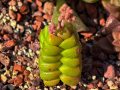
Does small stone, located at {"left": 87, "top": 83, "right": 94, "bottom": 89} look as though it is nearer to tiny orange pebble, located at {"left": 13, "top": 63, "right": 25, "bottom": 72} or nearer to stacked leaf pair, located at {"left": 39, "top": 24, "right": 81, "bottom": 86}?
→ stacked leaf pair, located at {"left": 39, "top": 24, "right": 81, "bottom": 86}

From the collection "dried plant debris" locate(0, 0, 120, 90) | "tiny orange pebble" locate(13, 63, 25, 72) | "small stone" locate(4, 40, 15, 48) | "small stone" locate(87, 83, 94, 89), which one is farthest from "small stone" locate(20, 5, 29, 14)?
"small stone" locate(87, 83, 94, 89)

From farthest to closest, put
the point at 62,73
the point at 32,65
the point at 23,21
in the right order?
the point at 23,21 < the point at 32,65 < the point at 62,73

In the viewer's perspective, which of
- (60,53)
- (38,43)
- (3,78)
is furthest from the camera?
(38,43)

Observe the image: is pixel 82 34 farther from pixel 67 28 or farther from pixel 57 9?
pixel 67 28

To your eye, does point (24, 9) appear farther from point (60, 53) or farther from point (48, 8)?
point (60, 53)

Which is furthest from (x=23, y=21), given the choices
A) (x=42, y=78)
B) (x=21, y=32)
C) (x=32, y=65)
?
(x=42, y=78)

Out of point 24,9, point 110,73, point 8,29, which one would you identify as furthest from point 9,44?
point 110,73

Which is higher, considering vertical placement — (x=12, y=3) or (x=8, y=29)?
(x=12, y=3)

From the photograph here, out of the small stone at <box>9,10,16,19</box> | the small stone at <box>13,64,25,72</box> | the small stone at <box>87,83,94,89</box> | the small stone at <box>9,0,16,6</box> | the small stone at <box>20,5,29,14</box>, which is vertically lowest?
the small stone at <box>87,83,94,89</box>
